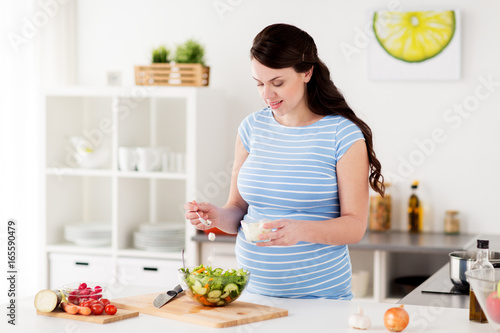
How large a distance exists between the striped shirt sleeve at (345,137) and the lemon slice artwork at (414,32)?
73.4 inches

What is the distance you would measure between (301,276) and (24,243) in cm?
251

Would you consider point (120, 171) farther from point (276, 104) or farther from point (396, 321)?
point (396, 321)

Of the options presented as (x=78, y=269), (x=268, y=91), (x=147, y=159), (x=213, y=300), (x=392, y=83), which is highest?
(x=392, y=83)

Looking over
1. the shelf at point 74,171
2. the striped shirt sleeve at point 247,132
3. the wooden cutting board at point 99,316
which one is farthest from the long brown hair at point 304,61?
the shelf at point 74,171

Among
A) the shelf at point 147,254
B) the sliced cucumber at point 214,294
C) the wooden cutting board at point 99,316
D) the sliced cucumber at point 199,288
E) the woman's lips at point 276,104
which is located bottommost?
the shelf at point 147,254

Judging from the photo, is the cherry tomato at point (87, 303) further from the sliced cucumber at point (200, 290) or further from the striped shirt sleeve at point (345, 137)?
the striped shirt sleeve at point (345, 137)

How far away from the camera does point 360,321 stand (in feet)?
5.67

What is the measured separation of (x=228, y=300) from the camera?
193 centimetres

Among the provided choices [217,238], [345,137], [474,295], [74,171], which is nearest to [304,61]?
[345,137]

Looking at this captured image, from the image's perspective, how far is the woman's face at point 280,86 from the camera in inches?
83.0

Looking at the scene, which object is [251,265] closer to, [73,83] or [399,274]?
[399,274]

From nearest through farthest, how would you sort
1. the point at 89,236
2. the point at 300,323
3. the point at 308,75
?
the point at 300,323 < the point at 308,75 < the point at 89,236

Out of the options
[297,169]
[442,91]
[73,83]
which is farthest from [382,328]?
[73,83]

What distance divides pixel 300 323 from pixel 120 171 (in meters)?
2.35
